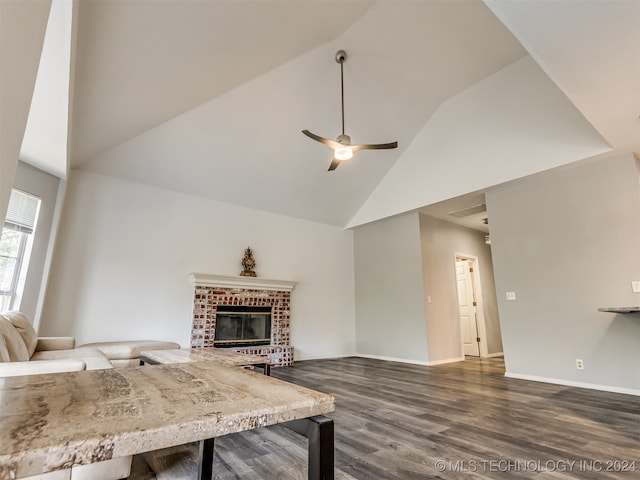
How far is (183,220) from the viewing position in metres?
5.10

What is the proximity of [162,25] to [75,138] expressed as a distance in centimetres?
197

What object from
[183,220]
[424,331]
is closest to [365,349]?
[424,331]

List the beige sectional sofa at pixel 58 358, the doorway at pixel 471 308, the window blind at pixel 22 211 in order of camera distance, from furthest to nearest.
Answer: the doorway at pixel 471 308 → the window blind at pixel 22 211 → the beige sectional sofa at pixel 58 358

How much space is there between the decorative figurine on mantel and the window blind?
9.22ft

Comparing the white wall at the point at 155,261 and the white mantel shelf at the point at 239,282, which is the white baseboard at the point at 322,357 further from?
the white mantel shelf at the point at 239,282

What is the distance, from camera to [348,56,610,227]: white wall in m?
3.95

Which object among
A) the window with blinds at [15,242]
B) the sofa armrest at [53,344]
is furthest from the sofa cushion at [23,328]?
the window with blinds at [15,242]

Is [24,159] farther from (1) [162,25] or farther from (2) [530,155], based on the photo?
(2) [530,155]

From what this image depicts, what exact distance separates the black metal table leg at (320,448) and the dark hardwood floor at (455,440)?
1.17 meters

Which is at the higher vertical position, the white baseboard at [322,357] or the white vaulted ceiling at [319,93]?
the white vaulted ceiling at [319,93]

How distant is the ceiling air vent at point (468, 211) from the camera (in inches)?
219

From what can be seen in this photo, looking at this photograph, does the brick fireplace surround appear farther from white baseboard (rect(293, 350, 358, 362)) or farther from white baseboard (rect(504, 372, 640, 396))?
white baseboard (rect(504, 372, 640, 396))

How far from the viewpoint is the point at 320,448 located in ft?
2.36

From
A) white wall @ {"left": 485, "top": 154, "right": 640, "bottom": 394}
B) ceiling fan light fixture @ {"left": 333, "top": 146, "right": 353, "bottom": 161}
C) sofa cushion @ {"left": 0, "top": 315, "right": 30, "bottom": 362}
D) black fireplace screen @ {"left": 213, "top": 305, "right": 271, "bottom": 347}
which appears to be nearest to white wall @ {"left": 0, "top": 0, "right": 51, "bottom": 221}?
sofa cushion @ {"left": 0, "top": 315, "right": 30, "bottom": 362}
